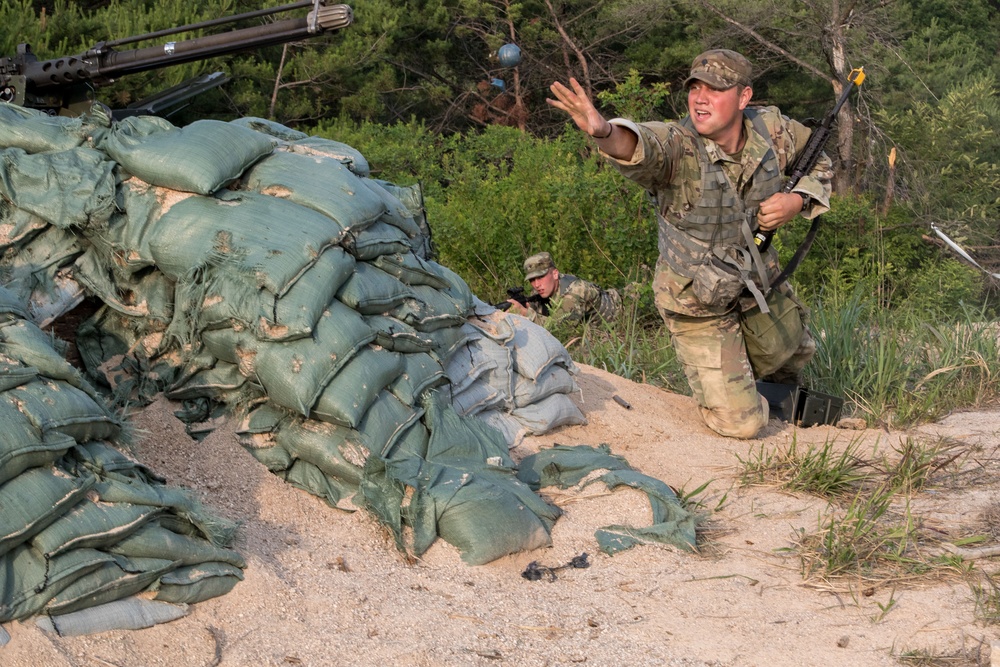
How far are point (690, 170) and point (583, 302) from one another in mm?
2146

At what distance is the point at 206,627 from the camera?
266 cm

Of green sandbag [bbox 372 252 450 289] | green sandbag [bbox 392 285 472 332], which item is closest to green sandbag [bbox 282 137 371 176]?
green sandbag [bbox 372 252 450 289]

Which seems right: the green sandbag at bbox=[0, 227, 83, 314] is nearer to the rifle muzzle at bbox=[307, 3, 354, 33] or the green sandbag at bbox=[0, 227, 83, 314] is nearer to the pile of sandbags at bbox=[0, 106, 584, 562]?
the pile of sandbags at bbox=[0, 106, 584, 562]

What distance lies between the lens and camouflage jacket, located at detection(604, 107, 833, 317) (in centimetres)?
445

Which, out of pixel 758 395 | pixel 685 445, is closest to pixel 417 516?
pixel 685 445

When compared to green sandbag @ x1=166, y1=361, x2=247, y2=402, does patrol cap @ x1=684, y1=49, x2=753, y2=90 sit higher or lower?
higher

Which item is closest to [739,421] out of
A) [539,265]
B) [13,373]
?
[539,265]

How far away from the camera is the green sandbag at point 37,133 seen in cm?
378

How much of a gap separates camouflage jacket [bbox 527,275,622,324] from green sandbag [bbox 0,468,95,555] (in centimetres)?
407

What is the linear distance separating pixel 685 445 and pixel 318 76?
9.52 m

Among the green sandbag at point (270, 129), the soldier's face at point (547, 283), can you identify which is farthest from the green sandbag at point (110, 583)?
the soldier's face at point (547, 283)

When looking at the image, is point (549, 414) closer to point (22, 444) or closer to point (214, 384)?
point (214, 384)

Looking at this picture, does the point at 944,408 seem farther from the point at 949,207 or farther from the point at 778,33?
the point at 778,33

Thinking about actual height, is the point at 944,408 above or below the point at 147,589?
below
